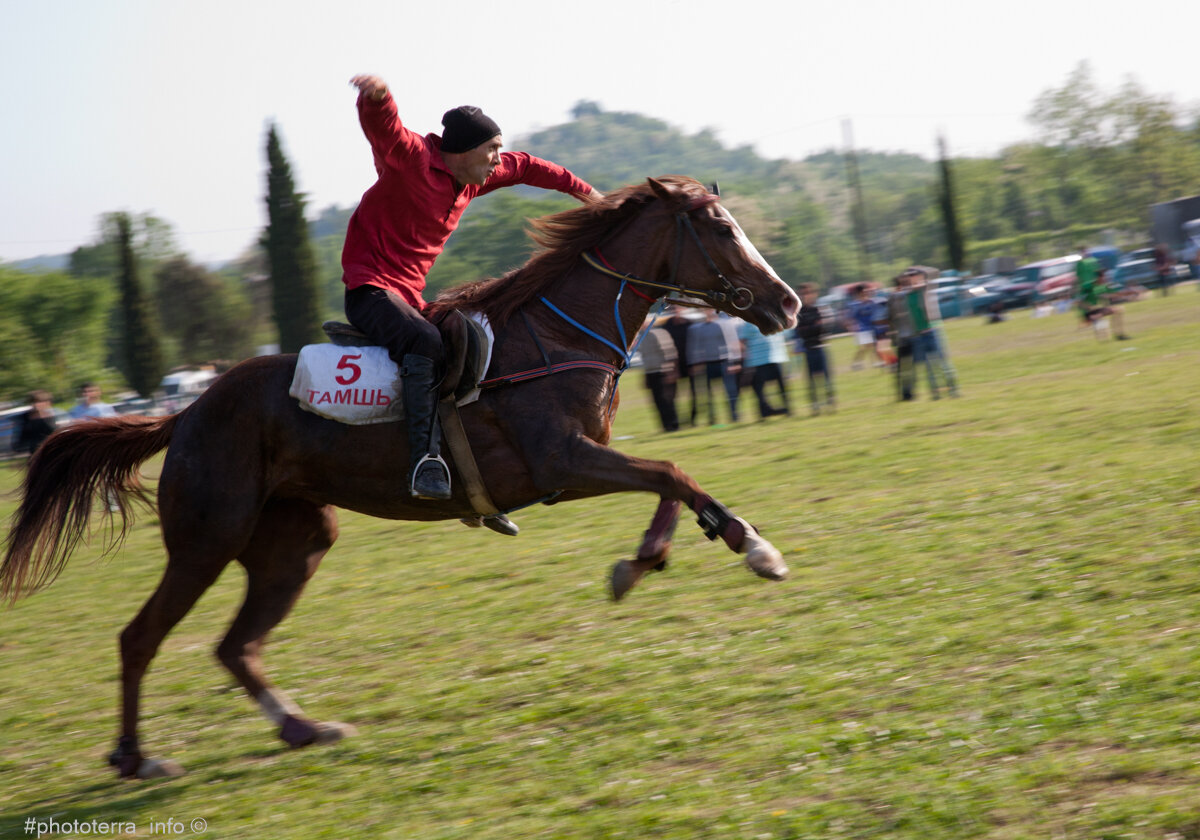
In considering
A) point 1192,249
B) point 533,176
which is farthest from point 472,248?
point 533,176

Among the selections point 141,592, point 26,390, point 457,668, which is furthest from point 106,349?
point 457,668

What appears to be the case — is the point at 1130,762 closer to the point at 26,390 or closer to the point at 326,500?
the point at 326,500

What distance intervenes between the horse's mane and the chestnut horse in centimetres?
1

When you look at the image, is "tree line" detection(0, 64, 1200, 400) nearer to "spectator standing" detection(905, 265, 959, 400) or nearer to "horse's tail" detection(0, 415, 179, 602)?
"spectator standing" detection(905, 265, 959, 400)

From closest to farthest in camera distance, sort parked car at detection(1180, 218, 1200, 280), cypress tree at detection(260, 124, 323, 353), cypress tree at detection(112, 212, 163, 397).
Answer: parked car at detection(1180, 218, 1200, 280)
cypress tree at detection(260, 124, 323, 353)
cypress tree at detection(112, 212, 163, 397)

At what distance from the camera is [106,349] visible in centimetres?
8300

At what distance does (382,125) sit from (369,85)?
0.20 meters

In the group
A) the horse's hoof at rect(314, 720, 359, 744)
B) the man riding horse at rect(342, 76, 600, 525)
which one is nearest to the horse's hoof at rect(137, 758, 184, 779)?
the horse's hoof at rect(314, 720, 359, 744)

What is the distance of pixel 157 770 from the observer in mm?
5461

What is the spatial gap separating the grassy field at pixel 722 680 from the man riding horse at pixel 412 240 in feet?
4.97

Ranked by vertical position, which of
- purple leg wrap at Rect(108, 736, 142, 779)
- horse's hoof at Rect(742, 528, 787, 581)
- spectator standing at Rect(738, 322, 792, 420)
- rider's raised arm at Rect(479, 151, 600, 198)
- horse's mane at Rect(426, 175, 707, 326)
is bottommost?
purple leg wrap at Rect(108, 736, 142, 779)

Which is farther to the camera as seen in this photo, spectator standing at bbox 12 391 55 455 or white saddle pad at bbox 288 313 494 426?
spectator standing at bbox 12 391 55 455

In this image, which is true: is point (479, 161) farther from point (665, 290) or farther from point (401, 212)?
point (665, 290)

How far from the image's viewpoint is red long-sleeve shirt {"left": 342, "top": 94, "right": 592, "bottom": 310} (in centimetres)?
548
